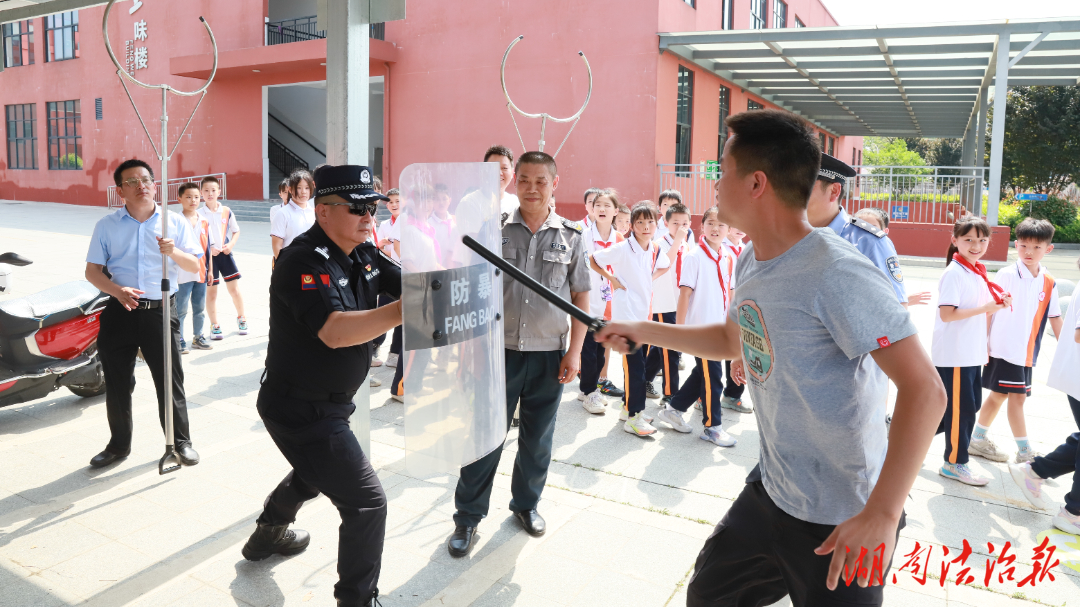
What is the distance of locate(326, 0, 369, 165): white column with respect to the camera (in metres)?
4.14

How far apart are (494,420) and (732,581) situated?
112cm

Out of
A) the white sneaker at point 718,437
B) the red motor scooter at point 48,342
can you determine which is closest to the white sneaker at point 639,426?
the white sneaker at point 718,437

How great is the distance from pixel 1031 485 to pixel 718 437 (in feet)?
6.24

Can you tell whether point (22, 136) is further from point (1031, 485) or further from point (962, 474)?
point (1031, 485)

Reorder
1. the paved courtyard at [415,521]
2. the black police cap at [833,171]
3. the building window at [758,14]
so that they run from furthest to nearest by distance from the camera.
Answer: the building window at [758,14]
the black police cap at [833,171]
the paved courtyard at [415,521]

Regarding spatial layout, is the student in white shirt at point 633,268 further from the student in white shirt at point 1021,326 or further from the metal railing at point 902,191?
the metal railing at point 902,191

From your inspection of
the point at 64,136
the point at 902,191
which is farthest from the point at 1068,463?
the point at 64,136

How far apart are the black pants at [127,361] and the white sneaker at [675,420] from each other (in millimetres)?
3410

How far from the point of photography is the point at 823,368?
6.29 feet

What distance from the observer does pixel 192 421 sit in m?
5.55

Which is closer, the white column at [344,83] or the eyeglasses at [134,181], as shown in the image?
the white column at [344,83]

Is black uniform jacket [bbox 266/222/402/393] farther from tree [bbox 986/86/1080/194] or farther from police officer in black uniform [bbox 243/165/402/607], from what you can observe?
tree [bbox 986/86/1080/194]

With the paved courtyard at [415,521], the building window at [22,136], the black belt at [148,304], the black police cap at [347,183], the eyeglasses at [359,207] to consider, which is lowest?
the paved courtyard at [415,521]

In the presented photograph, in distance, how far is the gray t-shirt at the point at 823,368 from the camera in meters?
1.82
